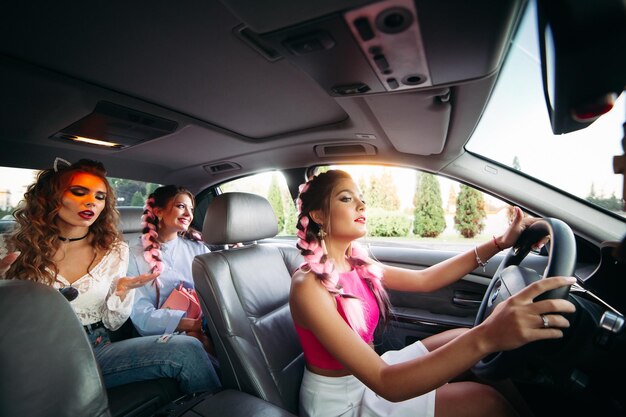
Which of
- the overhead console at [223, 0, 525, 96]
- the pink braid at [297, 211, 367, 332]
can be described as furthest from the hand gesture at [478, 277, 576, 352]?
the overhead console at [223, 0, 525, 96]

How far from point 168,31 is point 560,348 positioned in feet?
6.37

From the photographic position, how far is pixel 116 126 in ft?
7.20

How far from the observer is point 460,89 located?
153 cm

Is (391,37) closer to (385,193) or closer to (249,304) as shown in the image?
(249,304)

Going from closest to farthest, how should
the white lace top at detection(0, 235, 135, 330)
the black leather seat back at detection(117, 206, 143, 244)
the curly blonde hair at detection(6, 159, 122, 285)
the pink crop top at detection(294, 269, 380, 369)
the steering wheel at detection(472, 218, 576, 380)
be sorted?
the steering wheel at detection(472, 218, 576, 380), the pink crop top at detection(294, 269, 380, 369), the curly blonde hair at detection(6, 159, 122, 285), the white lace top at detection(0, 235, 135, 330), the black leather seat back at detection(117, 206, 143, 244)

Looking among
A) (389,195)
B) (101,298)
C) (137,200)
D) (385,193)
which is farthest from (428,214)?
(101,298)

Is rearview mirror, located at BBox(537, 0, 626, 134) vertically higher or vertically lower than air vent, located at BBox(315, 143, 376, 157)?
lower

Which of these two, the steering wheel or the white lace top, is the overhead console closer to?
the steering wheel

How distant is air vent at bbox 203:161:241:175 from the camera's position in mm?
3217

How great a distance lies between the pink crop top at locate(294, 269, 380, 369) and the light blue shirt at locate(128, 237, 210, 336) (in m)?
1.19

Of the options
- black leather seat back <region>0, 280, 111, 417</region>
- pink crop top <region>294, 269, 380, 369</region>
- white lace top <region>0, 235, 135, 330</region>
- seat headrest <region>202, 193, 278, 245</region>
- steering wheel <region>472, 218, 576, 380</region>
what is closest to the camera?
black leather seat back <region>0, 280, 111, 417</region>

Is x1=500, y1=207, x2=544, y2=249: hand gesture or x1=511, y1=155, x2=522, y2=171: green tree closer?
x1=500, y1=207, x2=544, y2=249: hand gesture

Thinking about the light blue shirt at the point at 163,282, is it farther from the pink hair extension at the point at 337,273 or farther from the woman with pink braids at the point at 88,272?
the pink hair extension at the point at 337,273

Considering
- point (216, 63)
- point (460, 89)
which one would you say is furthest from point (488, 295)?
point (216, 63)
